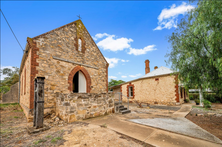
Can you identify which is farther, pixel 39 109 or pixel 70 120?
pixel 70 120

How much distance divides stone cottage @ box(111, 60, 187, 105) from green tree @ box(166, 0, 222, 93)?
6.33 metres

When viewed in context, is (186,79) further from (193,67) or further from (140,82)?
(140,82)

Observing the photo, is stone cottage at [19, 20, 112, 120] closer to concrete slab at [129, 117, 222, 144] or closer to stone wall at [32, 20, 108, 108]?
stone wall at [32, 20, 108, 108]

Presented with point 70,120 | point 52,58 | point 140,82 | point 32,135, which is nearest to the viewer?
point 32,135

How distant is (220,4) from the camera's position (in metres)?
3.16

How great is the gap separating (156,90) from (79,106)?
32.5ft

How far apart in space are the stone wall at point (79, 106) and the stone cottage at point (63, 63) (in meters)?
1.29

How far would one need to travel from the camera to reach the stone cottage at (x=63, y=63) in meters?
5.74

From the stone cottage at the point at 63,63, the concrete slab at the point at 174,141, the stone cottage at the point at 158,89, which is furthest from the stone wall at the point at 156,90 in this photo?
the concrete slab at the point at 174,141

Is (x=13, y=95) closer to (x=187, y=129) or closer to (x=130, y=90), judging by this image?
(x=130, y=90)

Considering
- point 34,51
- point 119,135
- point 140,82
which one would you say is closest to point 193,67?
point 119,135

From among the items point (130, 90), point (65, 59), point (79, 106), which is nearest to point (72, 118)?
point (79, 106)

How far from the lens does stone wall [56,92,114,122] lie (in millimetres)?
4824

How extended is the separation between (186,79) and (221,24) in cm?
204
